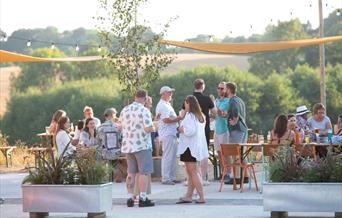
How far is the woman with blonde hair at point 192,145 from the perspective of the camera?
1445 centimetres

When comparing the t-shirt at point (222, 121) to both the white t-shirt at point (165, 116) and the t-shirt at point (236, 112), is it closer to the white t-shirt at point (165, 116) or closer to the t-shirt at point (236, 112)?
the t-shirt at point (236, 112)

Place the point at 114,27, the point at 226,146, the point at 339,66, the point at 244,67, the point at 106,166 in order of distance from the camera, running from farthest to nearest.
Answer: the point at 244,67
the point at 339,66
the point at 114,27
the point at 226,146
the point at 106,166

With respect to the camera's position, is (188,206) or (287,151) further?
(188,206)

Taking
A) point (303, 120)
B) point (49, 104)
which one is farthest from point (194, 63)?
point (303, 120)

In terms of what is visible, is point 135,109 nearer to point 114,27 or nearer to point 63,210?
point 63,210

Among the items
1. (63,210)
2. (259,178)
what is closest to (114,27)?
(259,178)

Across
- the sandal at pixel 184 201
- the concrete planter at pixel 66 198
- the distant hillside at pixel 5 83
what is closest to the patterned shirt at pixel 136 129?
the sandal at pixel 184 201

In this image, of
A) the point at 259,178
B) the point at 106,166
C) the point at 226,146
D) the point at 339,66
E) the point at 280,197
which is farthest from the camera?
the point at 339,66

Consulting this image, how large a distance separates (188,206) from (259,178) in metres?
4.09

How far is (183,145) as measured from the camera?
48.0ft

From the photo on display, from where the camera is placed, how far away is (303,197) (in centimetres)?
1204

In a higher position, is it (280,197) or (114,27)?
(114,27)

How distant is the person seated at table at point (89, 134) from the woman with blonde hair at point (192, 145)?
3.97m

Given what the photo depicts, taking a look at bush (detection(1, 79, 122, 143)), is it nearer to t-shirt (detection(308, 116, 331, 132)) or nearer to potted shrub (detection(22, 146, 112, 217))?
t-shirt (detection(308, 116, 331, 132))
